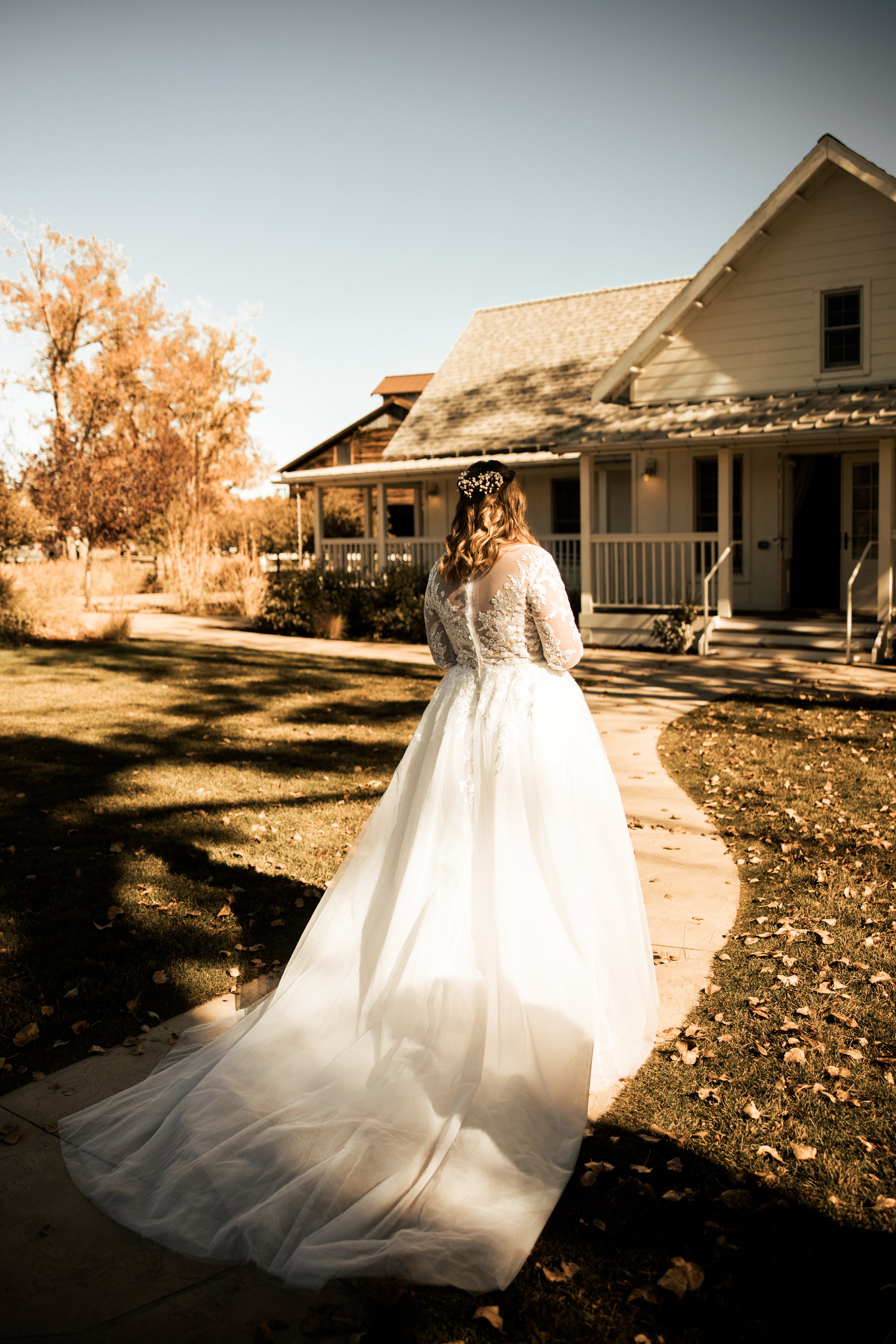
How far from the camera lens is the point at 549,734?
131 inches

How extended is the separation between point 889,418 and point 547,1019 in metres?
12.4

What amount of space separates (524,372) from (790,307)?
7293mm

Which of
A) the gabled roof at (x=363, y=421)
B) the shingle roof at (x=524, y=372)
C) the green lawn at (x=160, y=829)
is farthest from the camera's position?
the gabled roof at (x=363, y=421)

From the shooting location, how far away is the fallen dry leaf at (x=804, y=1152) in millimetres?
2811

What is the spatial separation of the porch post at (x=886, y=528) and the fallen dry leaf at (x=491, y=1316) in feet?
41.7

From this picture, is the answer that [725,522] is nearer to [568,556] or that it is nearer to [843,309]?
[843,309]

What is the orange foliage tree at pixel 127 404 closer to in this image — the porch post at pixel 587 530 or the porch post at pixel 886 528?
the porch post at pixel 587 530

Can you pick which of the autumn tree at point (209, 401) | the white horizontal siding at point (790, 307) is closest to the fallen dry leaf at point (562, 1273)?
the white horizontal siding at point (790, 307)

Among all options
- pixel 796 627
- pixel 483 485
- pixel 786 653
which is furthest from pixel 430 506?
pixel 483 485

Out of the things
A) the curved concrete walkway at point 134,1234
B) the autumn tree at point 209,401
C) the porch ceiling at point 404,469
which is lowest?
the curved concrete walkway at point 134,1234

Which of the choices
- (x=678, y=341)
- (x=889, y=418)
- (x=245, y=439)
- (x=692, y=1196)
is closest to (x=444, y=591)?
(x=692, y=1196)

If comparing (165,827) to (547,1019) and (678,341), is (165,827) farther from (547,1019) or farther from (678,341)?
(678,341)

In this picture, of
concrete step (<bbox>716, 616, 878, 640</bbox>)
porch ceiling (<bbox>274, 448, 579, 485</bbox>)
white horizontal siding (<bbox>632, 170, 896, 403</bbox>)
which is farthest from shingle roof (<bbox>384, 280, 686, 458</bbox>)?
concrete step (<bbox>716, 616, 878, 640</bbox>)

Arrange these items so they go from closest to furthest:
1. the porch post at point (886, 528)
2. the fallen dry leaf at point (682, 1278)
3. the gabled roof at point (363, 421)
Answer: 1. the fallen dry leaf at point (682, 1278)
2. the porch post at point (886, 528)
3. the gabled roof at point (363, 421)
